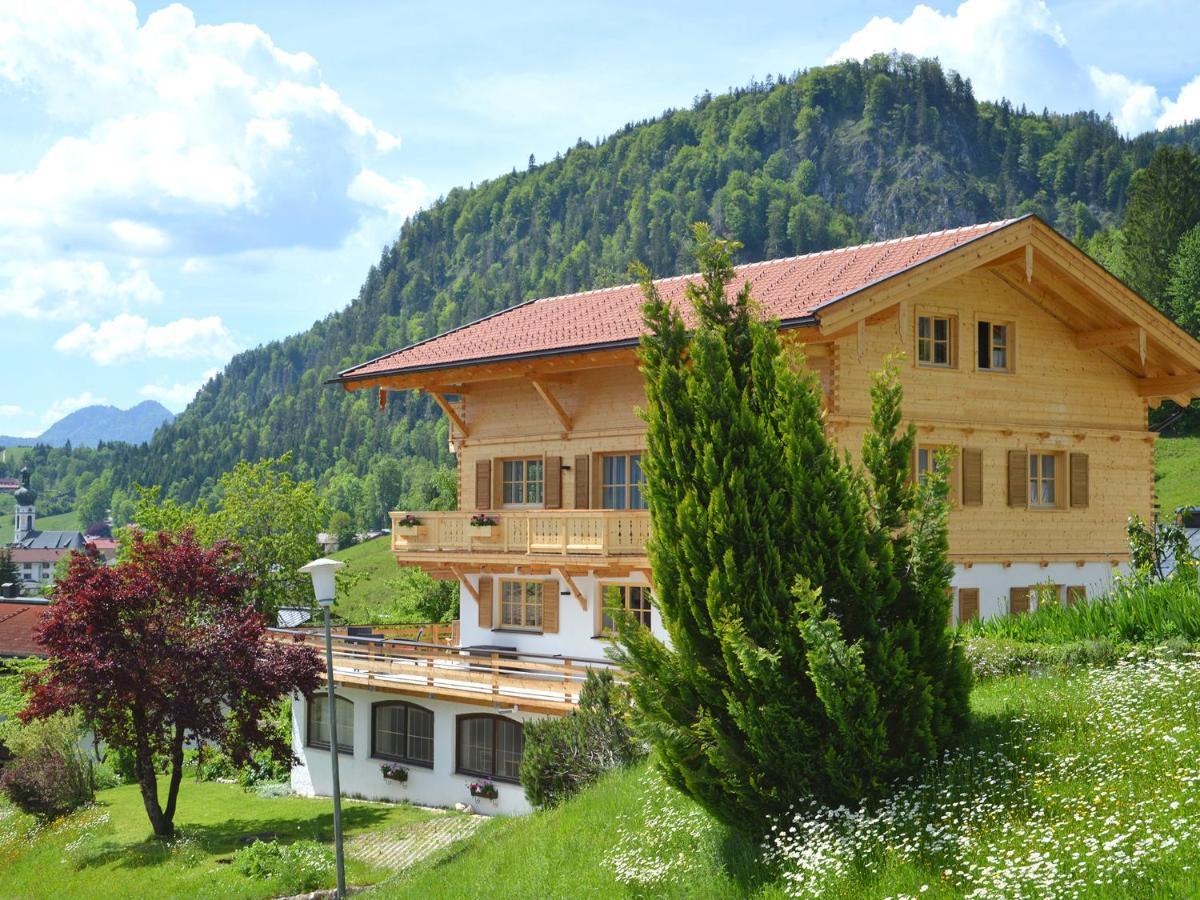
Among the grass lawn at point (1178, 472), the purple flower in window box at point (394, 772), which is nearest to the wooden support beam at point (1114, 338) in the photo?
the purple flower in window box at point (394, 772)

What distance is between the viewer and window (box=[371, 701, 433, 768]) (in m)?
29.3

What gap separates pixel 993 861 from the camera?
1116 centimetres

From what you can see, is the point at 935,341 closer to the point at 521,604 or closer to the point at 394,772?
the point at 521,604

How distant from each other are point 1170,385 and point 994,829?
69.2 feet

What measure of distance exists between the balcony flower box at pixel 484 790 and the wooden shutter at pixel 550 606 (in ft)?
12.1

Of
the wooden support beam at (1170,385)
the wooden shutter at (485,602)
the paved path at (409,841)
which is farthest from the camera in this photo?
the wooden shutter at (485,602)

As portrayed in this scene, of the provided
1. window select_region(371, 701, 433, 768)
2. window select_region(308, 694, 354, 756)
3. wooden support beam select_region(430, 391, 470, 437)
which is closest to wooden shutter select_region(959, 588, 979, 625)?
window select_region(371, 701, 433, 768)

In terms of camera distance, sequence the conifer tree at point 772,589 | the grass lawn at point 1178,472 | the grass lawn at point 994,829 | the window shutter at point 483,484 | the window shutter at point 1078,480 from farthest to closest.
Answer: the grass lawn at point 1178,472 → the window shutter at point 483,484 → the window shutter at point 1078,480 → the conifer tree at point 772,589 → the grass lawn at point 994,829

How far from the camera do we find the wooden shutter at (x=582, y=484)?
2844 cm

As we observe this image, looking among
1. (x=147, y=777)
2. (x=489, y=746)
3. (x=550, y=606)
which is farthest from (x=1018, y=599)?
(x=147, y=777)

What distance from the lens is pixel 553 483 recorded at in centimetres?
2947

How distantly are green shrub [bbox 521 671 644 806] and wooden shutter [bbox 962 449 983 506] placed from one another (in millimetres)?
9436

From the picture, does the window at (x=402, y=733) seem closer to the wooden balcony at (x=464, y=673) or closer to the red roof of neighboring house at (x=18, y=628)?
the wooden balcony at (x=464, y=673)

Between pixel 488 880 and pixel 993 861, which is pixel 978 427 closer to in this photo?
pixel 488 880
